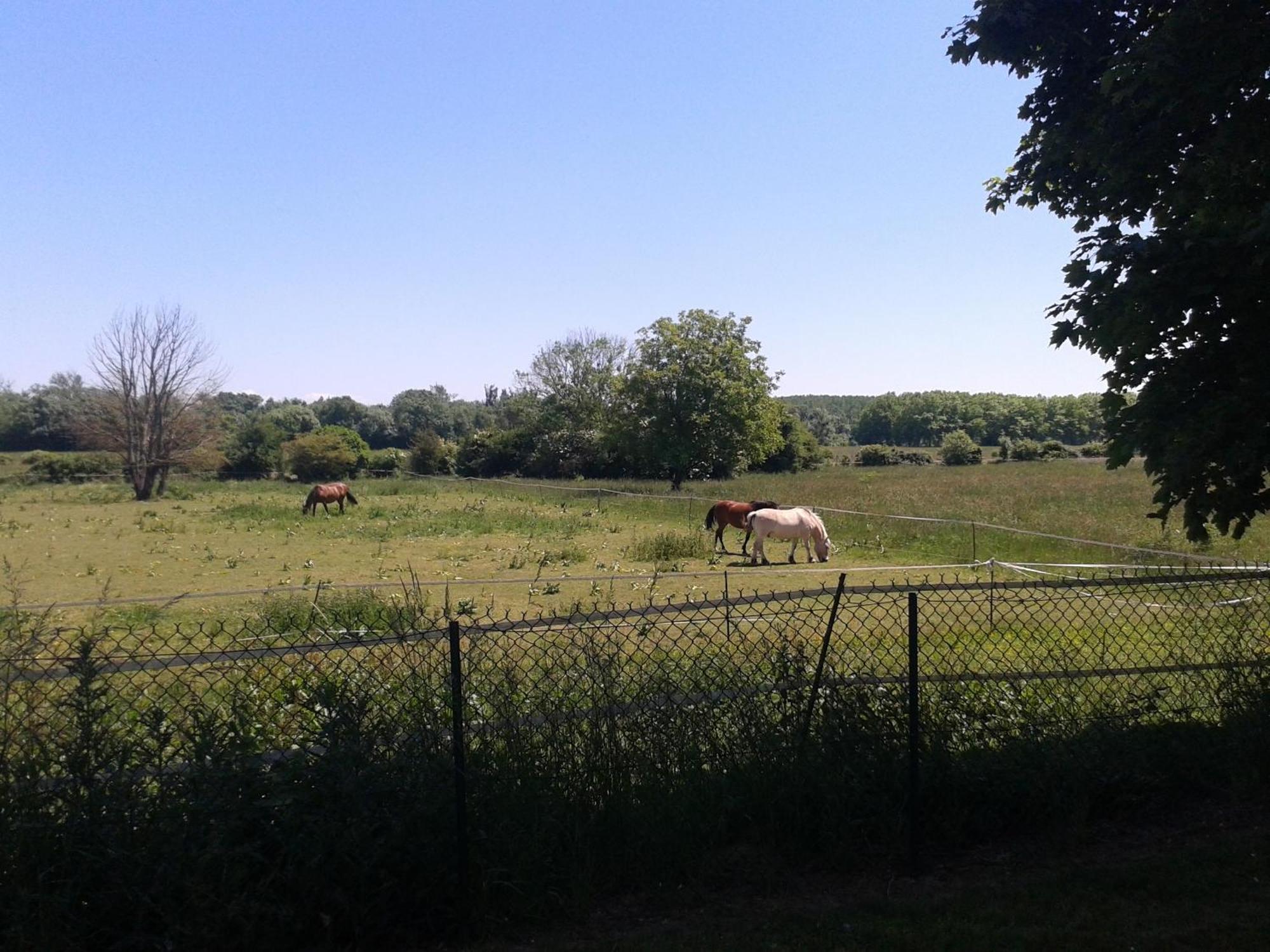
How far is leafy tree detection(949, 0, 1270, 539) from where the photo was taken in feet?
18.1

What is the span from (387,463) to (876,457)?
37.7 metres

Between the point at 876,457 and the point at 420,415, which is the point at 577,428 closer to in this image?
the point at 876,457

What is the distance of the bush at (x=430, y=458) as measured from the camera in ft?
225

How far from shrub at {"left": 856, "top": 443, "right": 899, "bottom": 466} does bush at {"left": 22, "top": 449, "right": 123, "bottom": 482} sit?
168ft

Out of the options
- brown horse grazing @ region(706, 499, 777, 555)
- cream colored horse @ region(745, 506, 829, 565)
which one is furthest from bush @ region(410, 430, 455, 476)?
cream colored horse @ region(745, 506, 829, 565)

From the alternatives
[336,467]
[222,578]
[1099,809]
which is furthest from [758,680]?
[336,467]

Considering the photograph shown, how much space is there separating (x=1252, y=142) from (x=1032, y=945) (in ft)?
16.0

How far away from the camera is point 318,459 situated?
59250 millimetres

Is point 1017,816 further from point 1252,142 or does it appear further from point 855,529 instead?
point 855,529

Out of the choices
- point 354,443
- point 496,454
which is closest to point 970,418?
point 496,454

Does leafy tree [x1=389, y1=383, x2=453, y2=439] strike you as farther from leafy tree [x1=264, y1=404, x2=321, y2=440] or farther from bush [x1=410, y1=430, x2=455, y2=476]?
bush [x1=410, y1=430, x2=455, y2=476]

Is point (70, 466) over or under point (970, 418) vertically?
under

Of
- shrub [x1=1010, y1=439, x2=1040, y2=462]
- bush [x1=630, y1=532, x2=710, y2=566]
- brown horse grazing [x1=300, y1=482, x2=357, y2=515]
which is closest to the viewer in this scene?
bush [x1=630, y1=532, x2=710, y2=566]

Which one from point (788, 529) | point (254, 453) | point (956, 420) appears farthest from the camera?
point (956, 420)
